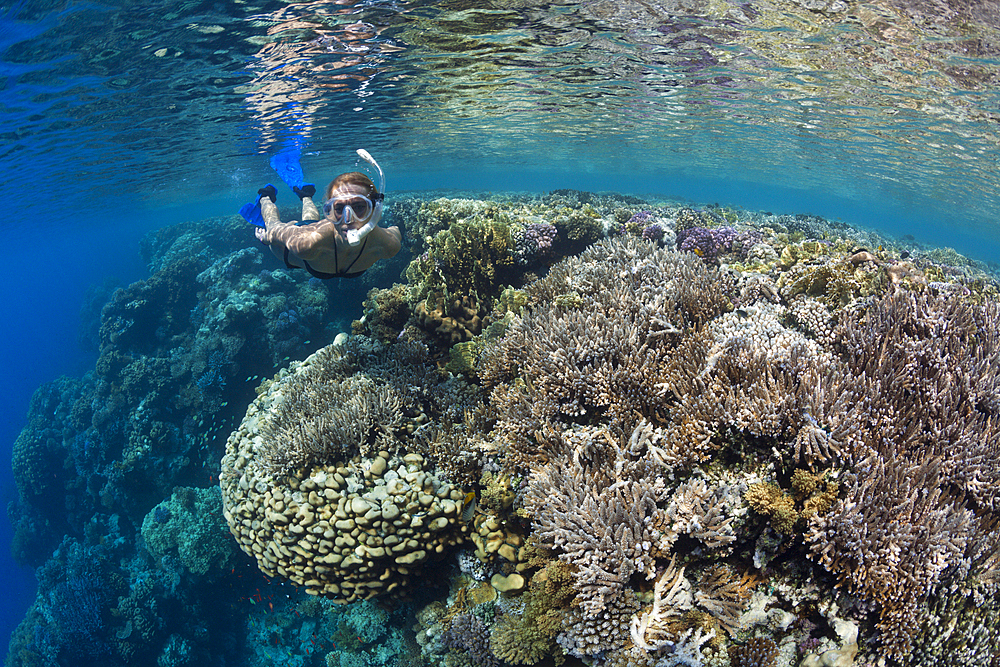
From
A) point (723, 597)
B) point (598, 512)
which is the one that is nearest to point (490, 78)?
point (598, 512)

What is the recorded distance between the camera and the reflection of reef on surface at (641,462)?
2.66 metres

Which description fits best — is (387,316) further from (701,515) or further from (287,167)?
(701,515)

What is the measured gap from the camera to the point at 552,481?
348 centimetres

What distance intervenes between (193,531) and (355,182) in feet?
42.4

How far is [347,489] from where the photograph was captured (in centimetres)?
450

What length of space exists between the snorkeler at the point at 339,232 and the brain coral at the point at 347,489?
1662mm

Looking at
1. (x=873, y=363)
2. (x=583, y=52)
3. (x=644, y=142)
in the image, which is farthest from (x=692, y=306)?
(x=644, y=142)

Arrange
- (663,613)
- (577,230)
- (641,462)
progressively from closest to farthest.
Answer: (663,613) → (641,462) → (577,230)

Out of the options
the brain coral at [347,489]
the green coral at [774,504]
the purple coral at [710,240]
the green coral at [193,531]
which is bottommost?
the green coral at [193,531]

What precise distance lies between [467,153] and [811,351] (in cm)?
4170

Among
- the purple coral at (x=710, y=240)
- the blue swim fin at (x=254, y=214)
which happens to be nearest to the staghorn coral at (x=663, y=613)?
the blue swim fin at (x=254, y=214)

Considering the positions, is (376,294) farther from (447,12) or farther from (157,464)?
(157,464)

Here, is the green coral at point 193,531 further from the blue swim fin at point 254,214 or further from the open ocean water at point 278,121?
the blue swim fin at point 254,214

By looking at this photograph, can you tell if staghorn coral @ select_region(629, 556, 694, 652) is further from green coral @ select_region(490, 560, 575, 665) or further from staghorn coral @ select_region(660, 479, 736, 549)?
green coral @ select_region(490, 560, 575, 665)
